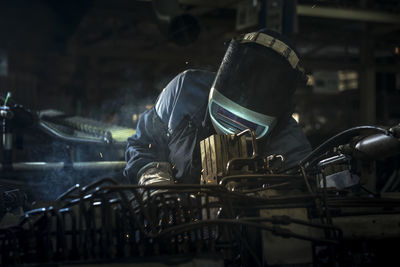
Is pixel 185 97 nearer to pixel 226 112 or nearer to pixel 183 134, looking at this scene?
pixel 183 134

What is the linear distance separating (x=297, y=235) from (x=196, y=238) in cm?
31

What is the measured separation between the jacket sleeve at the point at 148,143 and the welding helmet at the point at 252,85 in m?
0.62

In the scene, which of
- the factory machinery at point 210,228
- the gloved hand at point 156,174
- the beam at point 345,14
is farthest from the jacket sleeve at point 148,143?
the beam at point 345,14

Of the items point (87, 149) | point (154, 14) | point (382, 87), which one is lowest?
point (87, 149)

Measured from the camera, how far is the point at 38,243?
1424 millimetres

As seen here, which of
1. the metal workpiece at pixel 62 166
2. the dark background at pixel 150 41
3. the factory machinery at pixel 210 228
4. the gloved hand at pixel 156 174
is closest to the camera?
the factory machinery at pixel 210 228

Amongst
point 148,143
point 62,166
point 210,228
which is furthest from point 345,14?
point 210,228

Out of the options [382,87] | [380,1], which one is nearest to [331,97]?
[382,87]

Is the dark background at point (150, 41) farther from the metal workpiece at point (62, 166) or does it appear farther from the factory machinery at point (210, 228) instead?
the factory machinery at point (210, 228)

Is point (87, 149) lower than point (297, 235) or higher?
higher

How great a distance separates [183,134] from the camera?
2.93 metres

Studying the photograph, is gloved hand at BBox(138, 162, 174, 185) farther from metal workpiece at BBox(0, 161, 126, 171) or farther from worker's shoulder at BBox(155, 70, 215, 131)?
metal workpiece at BBox(0, 161, 126, 171)

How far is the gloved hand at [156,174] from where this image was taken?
Result: 8.20ft

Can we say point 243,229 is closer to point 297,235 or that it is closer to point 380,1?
point 297,235
